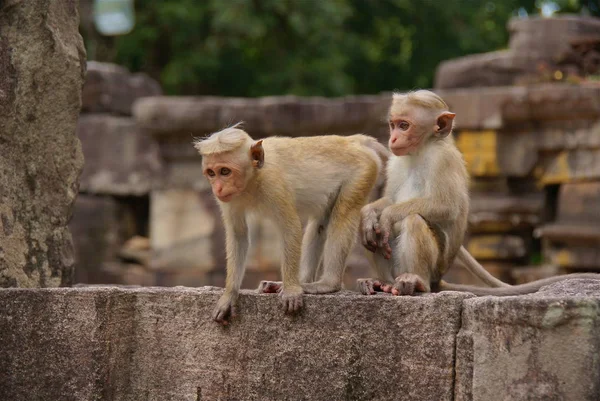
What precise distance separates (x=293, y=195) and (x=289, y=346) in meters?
1.03

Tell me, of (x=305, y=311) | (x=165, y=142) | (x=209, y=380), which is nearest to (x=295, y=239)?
(x=305, y=311)

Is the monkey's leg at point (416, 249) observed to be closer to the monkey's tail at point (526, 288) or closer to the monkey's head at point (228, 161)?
the monkey's tail at point (526, 288)

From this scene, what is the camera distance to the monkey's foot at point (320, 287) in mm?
5941

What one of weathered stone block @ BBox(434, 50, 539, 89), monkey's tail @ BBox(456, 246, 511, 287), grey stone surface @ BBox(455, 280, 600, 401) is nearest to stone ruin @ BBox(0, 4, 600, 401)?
grey stone surface @ BBox(455, 280, 600, 401)

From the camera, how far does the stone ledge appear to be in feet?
14.9

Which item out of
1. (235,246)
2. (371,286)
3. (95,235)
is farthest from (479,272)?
(95,235)

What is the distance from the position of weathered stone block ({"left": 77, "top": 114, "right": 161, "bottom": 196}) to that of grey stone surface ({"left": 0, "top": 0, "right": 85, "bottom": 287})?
919cm

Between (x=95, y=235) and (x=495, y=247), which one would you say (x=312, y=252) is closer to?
(x=495, y=247)

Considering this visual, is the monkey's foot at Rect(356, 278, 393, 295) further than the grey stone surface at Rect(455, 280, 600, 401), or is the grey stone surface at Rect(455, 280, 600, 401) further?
the monkey's foot at Rect(356, 278, 393, 295)

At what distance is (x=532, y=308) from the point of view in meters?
4.50

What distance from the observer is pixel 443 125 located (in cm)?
627

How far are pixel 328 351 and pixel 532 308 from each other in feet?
4.06

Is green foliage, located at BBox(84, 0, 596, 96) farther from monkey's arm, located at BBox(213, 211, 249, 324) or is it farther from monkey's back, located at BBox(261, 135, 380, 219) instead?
monkey's arm, located at BBox(213, 211, 249, 324)

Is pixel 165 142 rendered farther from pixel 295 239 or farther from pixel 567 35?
pixel 295 239
